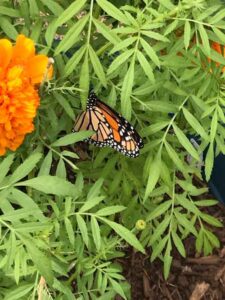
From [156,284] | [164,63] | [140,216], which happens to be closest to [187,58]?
[164,63]

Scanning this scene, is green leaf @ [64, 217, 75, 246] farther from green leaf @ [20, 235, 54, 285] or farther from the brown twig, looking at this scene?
the brown twig

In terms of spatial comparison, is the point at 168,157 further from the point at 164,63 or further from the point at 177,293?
the point at 177,293

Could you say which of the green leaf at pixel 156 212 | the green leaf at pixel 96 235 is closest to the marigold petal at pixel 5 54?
the green leaf at pixel 96 235

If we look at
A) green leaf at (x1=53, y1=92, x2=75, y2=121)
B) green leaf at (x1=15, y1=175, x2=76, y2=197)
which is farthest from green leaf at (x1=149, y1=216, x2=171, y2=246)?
green leaf at (x1=15, y1=175, x2=76, y2=197)

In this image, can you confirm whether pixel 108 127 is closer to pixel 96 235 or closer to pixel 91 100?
pixel 91 100

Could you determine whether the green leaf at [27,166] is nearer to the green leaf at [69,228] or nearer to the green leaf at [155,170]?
→ the green leaf at [69,228]
